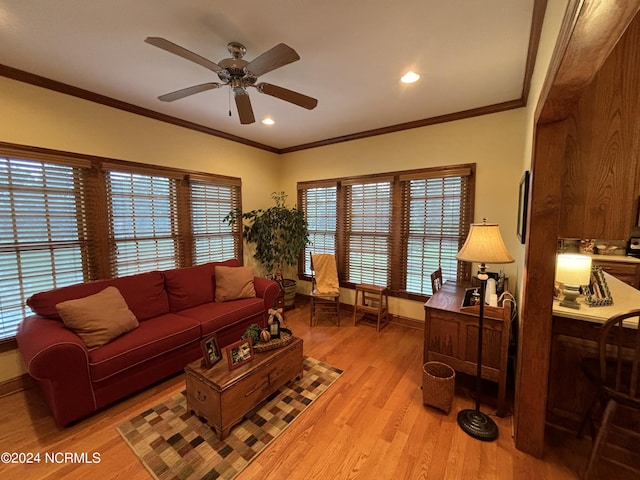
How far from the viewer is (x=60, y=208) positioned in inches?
103

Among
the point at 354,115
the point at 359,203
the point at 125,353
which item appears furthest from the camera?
the point at 359,203

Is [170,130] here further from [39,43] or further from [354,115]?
[354,115]

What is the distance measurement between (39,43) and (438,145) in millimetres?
3830

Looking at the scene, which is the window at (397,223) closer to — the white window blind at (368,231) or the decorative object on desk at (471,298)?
the white window blind at (368,231)

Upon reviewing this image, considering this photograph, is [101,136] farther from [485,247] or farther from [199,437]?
[485,247]

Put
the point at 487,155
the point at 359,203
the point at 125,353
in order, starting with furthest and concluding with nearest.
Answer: the point at 359,203, the point at 487,155, the point at 125,353

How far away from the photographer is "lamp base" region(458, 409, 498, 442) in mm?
1841

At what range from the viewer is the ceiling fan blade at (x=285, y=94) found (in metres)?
2.01

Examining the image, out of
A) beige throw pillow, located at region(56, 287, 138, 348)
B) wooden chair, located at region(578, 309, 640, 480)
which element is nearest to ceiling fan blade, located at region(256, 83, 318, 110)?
beige throw pillow, located at region(56, 287, 138, 348)

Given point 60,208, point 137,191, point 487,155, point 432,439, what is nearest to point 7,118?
point 60,208

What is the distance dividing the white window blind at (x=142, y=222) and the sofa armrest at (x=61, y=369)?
121cm

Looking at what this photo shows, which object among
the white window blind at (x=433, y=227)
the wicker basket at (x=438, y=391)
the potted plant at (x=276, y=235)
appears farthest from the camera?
the potted plant at (x=276, y=235)

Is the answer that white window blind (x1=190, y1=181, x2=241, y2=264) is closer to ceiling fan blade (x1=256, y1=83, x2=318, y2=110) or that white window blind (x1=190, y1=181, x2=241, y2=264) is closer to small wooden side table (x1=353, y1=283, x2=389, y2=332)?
small wooden side table (x1=353, y1=283, x2=389, y2=332)

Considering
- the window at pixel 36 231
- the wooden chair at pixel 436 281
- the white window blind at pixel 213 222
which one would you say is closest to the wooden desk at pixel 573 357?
the wooden chair at pixel 436 281
